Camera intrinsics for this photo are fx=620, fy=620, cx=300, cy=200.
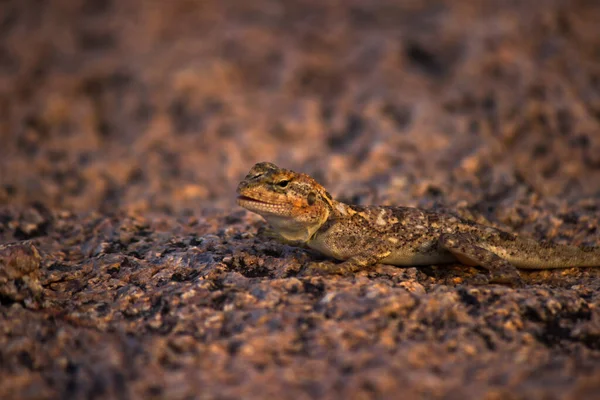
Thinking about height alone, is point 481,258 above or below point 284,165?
below

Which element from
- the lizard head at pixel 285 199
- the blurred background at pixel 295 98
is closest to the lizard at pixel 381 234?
the lizard head at pixel 285 199

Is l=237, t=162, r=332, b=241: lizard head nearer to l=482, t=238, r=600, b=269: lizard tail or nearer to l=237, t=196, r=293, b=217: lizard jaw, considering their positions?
l=237, t=196, r=293, b=217: lizard jaw

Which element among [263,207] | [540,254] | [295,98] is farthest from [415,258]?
[295,98]

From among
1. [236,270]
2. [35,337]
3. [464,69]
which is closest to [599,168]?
[464,69]

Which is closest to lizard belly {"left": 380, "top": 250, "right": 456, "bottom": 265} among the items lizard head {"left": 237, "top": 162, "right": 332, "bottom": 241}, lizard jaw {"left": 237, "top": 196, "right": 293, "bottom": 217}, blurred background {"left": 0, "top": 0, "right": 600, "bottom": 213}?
lizard head {"left": 237, "top": 162, "right": 332, "bottom": 241}

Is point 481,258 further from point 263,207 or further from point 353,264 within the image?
point 263,207
